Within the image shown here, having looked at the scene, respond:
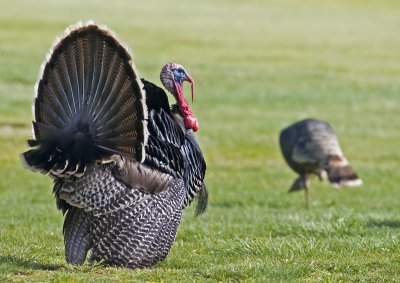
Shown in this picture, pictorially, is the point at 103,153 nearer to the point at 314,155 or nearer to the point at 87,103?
the point at 87,103

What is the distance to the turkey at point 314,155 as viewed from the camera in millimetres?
14945

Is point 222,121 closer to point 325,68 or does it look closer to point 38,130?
point 325,68

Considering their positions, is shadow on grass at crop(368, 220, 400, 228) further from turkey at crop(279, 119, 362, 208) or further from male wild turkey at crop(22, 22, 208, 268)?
male wild turkey at crop(22, 22, 208, 268)

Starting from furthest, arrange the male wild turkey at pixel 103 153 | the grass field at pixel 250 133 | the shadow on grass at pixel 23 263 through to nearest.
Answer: the grass field at pixel 250 133 < the shadow on grass at pixel 23 263 < the male wild turkey at pixel 103 153

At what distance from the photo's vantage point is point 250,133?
66.7ft

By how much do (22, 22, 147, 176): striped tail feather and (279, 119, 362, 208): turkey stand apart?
774 cm

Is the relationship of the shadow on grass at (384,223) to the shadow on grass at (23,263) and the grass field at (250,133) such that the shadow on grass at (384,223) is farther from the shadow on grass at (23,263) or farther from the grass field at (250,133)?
the shadow on grass at (23,263)

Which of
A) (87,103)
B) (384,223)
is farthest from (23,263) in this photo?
(384,223)

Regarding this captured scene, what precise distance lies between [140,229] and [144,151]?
0.59m

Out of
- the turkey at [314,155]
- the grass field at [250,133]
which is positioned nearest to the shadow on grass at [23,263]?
the grass field at [250,133]

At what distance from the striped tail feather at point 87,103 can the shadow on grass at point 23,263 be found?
848mm

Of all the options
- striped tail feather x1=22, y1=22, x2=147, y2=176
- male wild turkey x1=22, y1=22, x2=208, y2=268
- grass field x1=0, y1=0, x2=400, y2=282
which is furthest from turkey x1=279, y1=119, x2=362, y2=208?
striped tail feather x1=22, y1=22, x2=147, y2=176

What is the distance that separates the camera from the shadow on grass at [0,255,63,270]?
24.2 feet

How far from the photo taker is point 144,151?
24.0 feet
